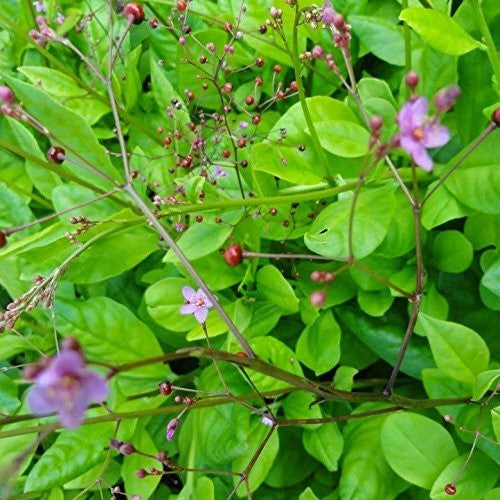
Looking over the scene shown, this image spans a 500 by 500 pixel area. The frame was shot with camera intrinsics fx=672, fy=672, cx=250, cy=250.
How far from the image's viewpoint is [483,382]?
2.66ft

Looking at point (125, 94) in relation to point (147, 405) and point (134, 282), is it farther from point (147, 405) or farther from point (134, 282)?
point (147, 405)

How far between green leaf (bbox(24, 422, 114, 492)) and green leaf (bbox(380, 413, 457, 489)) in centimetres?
42

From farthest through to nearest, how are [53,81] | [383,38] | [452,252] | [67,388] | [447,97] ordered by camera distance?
[53,81] < [383,38] < [452,252] < [447,97] < [67,388]

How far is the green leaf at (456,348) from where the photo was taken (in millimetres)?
833

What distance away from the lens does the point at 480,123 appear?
0.94 m

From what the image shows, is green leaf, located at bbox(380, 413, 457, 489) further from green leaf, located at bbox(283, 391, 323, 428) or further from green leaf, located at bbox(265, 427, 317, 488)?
green leaf, located at bbox(265, 427, 317, 488)

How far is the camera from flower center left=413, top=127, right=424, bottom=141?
0.54 m

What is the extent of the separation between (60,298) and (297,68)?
527 mm

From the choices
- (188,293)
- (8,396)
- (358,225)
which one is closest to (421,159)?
(358,225)

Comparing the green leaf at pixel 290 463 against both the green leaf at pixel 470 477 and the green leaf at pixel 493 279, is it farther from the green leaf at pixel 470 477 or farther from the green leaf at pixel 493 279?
the green leaf at pixel 493 279

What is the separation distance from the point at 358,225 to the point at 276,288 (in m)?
0.16

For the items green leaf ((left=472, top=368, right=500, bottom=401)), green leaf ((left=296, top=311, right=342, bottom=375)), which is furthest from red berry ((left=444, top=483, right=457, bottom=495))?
green leaf ((left=296, top=311, right=342, bottom=375))

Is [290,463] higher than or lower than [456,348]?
lower

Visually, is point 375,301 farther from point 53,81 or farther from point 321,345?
point 53,81
